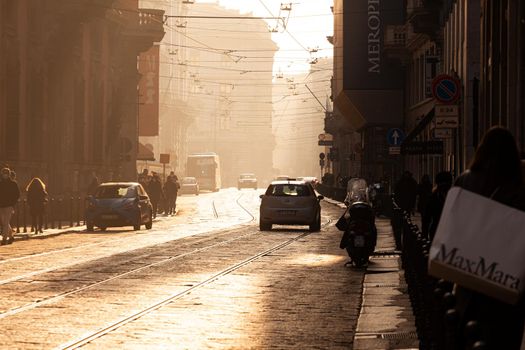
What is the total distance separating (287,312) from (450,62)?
31464 millimetres

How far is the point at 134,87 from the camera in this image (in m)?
69.4

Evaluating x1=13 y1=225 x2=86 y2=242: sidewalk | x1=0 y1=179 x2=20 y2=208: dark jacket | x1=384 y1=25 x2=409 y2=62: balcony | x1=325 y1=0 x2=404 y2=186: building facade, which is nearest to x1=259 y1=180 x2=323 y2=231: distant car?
x1=13 y1=225 x2=86 y2=242: sidewalk

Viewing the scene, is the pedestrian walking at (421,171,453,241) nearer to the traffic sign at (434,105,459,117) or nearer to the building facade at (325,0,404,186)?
the traffic sign at (434,105,459,117)

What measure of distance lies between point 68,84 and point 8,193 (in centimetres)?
2461

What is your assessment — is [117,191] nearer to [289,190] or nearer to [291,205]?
[289,190]

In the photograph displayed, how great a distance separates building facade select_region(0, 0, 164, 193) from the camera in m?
48.2

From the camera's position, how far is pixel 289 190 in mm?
40438

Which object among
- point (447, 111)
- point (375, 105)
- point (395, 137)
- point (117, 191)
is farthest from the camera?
point (375, 105)

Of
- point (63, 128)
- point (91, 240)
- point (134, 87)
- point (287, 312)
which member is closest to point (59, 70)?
point (63, 128)

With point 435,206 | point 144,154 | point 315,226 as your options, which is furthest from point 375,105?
point 435,206

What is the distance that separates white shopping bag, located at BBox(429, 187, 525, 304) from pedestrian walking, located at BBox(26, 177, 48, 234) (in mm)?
31591

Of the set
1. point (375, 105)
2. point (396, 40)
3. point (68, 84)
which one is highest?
point (396, 40)

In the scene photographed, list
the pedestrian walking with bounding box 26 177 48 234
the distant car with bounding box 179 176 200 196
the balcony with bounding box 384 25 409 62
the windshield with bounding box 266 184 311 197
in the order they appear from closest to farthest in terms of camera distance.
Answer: the pedestrian walking with bounding box 26 177 48 234, the windshield with bounding box 266 184 311 197, the balcony with bounding box 384 25 409 62, the distant car with bounding box 179 176 200 196

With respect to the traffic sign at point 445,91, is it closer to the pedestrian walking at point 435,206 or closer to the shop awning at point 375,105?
the pedestrian walking at point 435,206
